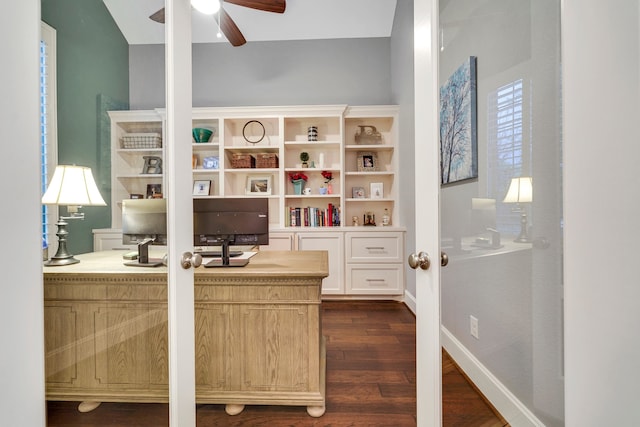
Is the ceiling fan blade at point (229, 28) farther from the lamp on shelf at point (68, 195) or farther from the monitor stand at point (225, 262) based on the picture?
the lamp on shelf at point (68, 195)

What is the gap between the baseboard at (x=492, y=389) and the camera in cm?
124

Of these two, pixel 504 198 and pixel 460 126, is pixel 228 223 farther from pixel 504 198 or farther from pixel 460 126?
pixel 504 198

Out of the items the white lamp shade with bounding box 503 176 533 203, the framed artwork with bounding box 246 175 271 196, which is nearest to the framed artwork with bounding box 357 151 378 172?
the framed artwork with bounding box 246 175 271 196

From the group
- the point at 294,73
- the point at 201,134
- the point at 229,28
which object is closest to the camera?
the point at 229,28

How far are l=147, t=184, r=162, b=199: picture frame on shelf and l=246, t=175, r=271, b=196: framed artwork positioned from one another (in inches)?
114

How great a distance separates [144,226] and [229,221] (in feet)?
2.78

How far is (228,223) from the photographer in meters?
1.94

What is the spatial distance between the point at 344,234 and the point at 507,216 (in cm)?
236

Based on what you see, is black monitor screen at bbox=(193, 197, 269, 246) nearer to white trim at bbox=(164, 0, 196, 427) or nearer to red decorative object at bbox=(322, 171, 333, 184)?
white trim at bbox=(164, 0, 196, 427)

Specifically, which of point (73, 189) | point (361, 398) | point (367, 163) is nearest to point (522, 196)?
point (361, 398)

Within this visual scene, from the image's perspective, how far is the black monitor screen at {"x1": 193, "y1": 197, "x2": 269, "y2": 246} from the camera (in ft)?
6.30

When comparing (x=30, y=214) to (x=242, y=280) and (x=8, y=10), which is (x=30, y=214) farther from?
(x=242, y=280)

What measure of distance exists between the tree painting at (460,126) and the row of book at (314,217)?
96.3 inches

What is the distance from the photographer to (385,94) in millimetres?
4117
